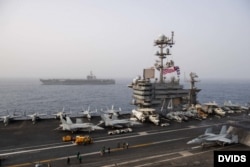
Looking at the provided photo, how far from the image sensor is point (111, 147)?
29422 mm

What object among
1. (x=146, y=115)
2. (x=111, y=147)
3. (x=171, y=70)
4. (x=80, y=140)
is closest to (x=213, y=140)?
(x=111, y=147)

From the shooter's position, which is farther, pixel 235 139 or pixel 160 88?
pixel 160 88

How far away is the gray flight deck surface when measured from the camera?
978 inches

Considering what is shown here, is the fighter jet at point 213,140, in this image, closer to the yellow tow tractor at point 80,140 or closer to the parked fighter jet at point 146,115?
the yellow tow tractor at point 80,140

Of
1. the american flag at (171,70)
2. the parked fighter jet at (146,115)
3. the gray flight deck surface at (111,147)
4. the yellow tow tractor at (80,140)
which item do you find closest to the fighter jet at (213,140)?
the gray flight deck surface at (111,147)

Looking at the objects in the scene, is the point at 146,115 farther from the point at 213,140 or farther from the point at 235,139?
the point at 235,139

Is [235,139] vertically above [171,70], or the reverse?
[171,70]

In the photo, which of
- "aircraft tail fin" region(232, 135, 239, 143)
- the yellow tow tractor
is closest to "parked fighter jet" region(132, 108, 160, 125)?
"aircraft tail fin" region(232, 135, 239, 143)

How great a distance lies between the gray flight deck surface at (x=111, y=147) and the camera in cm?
2484

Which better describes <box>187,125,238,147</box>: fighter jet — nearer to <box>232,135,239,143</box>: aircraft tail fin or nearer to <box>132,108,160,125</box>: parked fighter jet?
<box>232,135,239,143</box>: aircraft tail fin

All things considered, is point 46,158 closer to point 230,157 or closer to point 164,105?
point 230,157

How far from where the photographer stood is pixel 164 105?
4750 centimetres

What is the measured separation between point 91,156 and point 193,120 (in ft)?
79.3

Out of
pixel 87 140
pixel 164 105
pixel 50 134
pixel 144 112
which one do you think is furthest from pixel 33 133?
pixel 164 105
